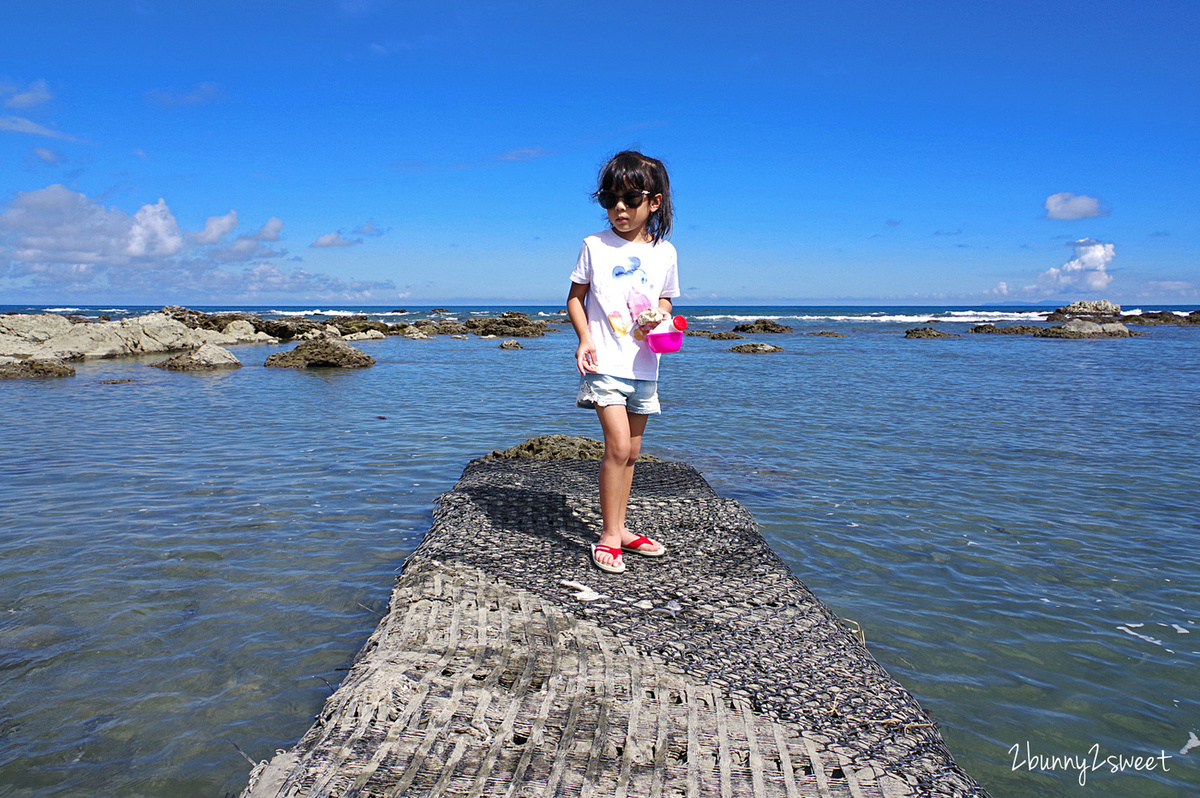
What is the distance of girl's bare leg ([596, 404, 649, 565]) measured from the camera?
12.9ft

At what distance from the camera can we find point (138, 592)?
406cm

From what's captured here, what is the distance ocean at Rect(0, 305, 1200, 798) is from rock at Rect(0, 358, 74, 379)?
388 cm

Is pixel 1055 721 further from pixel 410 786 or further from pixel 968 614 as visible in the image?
pixel 410 786

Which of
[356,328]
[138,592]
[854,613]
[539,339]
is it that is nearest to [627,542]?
[854,613]

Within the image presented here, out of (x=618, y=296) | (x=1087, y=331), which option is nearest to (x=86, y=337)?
(x=618, y=296)

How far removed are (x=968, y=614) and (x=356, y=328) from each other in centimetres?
3419

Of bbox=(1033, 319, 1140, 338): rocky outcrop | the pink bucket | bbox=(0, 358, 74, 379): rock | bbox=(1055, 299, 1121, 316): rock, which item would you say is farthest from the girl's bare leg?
bbox=(1055, 299, 1121, 316): rock

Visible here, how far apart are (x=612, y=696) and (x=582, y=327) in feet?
6.80

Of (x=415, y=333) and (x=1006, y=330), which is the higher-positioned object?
(x=1006, y=330)

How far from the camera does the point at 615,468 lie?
396 cm

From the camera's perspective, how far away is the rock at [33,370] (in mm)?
14742

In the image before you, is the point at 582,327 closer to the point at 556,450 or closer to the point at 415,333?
the point at 556,450

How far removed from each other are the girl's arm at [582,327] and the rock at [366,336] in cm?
2973

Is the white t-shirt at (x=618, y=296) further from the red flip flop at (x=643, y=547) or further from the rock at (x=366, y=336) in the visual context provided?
the rock at (x=366, y=336)
